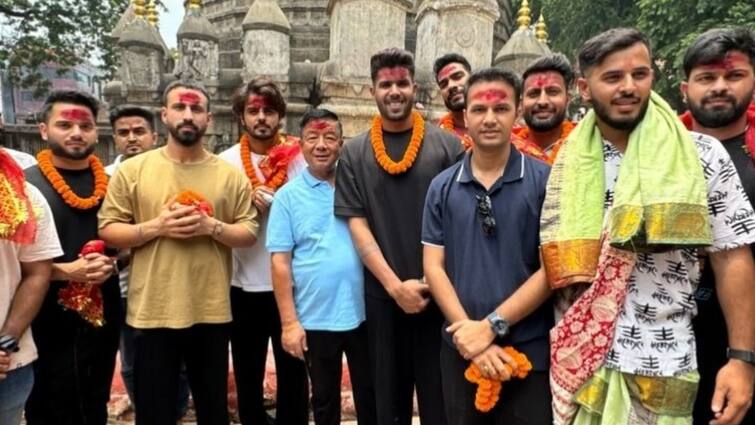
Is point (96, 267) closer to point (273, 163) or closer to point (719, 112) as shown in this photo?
point (273, 163)

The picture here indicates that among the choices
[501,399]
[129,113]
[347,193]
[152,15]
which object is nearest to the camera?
[501,399]

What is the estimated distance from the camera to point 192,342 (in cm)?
281

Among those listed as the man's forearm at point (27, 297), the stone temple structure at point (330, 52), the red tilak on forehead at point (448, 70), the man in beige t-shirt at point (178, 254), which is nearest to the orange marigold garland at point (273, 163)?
the man in beige t-shirt at point (178, 254)

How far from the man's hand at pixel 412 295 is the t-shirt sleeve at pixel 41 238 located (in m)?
1.50

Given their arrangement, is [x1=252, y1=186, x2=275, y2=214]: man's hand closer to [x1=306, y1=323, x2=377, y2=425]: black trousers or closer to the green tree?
[x1=306, y1=323, x2=377, y2=425]: black trousers

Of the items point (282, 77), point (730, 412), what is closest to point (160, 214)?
point (730, 412)

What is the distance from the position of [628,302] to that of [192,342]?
209 cm

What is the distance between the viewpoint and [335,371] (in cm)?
282

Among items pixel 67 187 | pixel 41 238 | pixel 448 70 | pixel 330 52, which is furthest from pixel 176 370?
pixel 330 52

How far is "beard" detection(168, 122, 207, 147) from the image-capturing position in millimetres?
2801

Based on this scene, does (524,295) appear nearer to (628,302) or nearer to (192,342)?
(628,302)

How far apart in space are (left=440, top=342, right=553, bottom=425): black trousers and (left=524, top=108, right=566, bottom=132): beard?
133 cm

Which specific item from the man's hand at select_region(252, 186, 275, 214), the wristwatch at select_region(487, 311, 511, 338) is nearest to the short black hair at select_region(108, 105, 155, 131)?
the man's hand at select_region(252, 186, 275, 214)

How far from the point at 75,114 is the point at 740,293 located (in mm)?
3044
